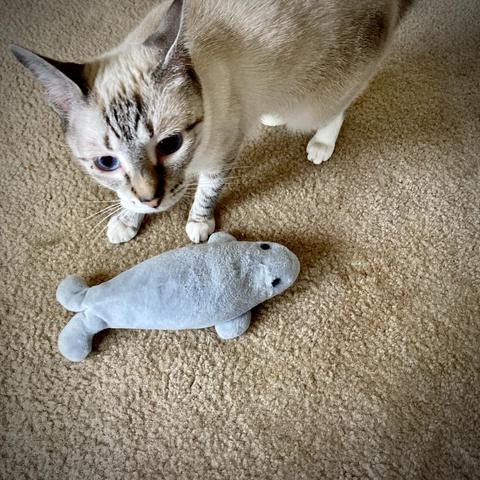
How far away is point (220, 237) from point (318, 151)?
18.1 inches

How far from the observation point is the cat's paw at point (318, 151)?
4.36ft

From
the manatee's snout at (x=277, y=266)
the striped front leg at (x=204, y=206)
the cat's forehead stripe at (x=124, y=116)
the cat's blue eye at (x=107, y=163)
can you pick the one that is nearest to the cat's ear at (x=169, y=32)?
the cat's forehead stripe at (x=124, y=116)

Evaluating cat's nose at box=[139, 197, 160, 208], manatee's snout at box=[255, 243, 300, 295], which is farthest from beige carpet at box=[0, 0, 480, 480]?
cat's nose at box=[139, 197, 160, 208]

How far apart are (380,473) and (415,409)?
0.59 ft

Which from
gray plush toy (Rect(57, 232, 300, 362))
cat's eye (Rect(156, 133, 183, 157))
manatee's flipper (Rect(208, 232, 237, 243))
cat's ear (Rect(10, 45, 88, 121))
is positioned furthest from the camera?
manatee's flipper (Rect(208, 232, 237, 243))

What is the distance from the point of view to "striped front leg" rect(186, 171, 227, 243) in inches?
44.9

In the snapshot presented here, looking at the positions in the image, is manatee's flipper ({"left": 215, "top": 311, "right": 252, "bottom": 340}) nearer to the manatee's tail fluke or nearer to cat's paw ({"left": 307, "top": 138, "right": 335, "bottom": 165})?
the manatee's tail fluke

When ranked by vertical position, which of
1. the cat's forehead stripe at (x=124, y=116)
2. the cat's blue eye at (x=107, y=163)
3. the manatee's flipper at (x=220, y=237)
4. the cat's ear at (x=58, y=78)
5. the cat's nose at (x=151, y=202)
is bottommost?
the manatee's flipper at (x=220, y=237)

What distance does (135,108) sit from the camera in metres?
0.79

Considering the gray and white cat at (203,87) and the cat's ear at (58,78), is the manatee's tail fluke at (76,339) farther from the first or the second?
the cat's ear at (58,78)

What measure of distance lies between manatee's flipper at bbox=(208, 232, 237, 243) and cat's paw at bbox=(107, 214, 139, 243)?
0.78 ft

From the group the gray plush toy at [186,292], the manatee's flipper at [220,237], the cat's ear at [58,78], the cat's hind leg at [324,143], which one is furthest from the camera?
the cat's hind leg at [324,143]

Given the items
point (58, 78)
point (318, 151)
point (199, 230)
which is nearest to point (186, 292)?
point (199, 230)

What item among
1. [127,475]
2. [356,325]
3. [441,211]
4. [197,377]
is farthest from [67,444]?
[441,211]
